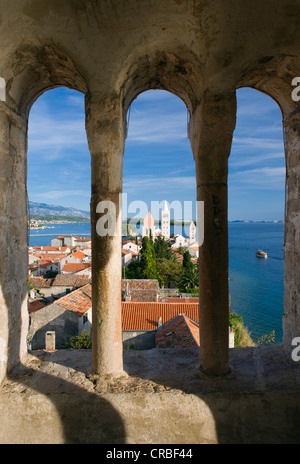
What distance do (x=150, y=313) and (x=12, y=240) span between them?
1951 cm

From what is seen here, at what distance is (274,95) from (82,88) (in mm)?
2493

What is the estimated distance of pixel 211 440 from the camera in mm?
2984

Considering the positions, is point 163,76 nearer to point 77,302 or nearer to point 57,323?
point 57,323

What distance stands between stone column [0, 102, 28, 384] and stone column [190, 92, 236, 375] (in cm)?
214

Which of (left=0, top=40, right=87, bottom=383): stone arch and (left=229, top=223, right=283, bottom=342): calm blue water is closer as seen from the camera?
(left=0, top=40, right=87, bottom=383): stone arch

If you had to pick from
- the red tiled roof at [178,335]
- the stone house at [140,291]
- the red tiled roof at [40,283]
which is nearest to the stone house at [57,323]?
the red tiled roof at [178,335]

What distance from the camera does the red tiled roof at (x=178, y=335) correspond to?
15.3 meters

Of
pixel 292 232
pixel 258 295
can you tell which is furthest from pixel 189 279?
pixel 292 232

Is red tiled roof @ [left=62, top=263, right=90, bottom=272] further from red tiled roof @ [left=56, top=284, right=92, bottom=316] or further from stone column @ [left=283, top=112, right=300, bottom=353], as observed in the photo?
stone column @ [left=283, top=112, right=300, bottom=353]

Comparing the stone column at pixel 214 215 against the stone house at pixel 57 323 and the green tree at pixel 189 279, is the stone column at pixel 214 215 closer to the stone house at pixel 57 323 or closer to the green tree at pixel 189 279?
the stone house at pixel 57 323

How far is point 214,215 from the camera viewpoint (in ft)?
10.6

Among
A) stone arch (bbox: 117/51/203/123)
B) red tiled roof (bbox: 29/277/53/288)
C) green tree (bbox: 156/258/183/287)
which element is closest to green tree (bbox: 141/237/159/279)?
green tree (bbox: 156/258/183/287)

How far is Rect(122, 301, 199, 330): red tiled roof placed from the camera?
69.6 feet
